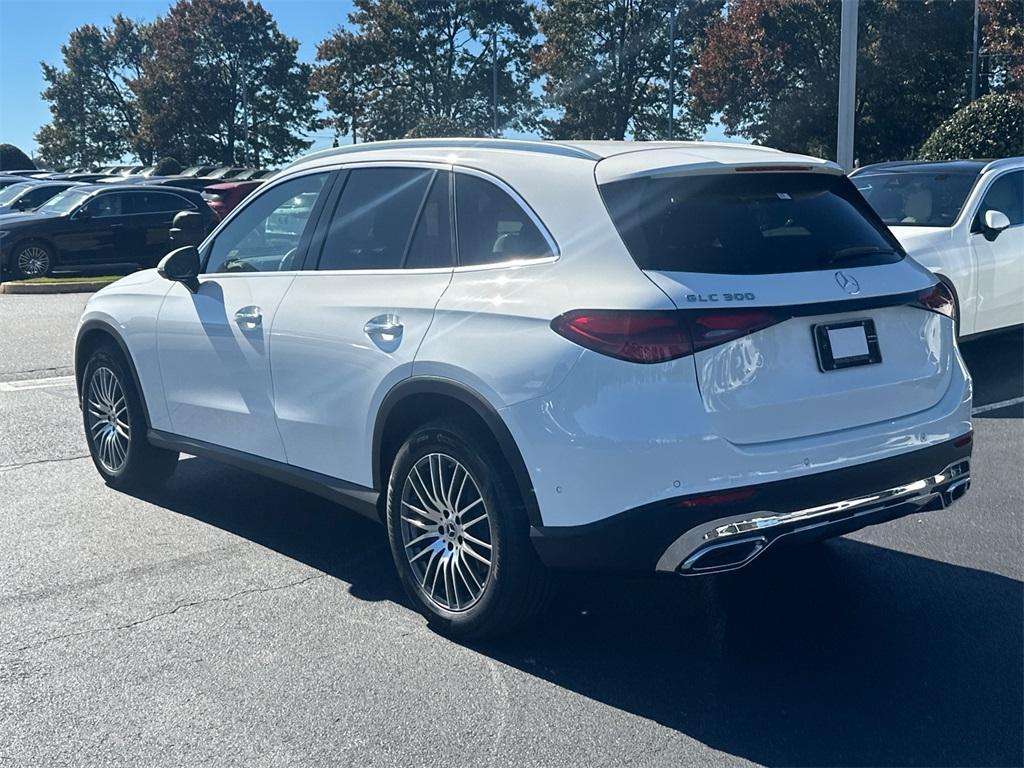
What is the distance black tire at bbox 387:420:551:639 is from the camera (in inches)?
163

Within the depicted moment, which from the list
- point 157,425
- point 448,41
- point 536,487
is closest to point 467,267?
point 536,487

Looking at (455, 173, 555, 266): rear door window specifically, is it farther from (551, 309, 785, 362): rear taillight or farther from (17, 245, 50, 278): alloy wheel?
(17, 245, 50, 278): alloy wheel

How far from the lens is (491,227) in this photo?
4.49 metres

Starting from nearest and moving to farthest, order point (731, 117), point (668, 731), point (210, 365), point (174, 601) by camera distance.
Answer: point (668, 731) < point (174, 601) < point (210, 365) < point (731, 117)

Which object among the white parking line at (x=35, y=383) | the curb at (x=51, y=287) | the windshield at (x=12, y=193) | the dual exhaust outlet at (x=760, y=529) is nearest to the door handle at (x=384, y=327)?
the dual exhaust outlet at (x=760, y=529)

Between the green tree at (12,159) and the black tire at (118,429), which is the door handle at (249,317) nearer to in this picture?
the black tire at (118,429)

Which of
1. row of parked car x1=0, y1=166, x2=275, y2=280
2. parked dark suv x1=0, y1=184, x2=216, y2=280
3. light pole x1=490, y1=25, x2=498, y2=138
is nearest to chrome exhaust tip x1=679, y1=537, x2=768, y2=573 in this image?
row of parked car x1=0, y1=166, x2=275, y2=280

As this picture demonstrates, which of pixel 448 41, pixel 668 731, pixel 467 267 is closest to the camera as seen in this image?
pixel 668 731

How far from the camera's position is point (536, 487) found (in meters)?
3.98

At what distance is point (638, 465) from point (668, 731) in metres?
0.84

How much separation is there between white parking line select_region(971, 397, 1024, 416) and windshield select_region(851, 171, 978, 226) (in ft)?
5.23

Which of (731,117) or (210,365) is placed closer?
(210,365)

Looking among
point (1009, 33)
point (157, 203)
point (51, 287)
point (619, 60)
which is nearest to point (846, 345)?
point (51, 287)

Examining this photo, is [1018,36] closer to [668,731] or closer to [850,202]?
[850,202]
